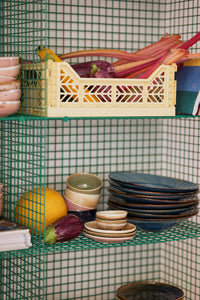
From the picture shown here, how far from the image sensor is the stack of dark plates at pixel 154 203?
2186mm

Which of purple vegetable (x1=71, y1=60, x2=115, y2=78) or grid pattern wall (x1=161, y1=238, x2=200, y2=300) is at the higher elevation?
purple vegetable (x1=71, y1=60, x2=115, y2=78)

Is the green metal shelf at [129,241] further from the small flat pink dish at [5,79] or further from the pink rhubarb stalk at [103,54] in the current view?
the pink rhubarb stalk at [103,54]

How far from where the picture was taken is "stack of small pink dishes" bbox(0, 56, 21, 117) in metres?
1.90

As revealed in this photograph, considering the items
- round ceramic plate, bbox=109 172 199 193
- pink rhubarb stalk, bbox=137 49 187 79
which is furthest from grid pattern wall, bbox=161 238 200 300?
pink rhubarb stalk, bbox=137 49 187 79

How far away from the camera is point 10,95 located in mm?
1912

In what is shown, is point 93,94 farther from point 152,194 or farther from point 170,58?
point 152,194

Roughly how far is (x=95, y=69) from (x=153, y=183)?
57 cm

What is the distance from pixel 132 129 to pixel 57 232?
85cm

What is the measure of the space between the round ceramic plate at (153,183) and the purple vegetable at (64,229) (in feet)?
0.84

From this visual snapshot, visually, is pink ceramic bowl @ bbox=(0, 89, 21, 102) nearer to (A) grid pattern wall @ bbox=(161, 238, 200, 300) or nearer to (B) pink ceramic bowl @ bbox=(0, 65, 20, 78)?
(B) pink ceramic bowl @ bbox=(0, 65, 20, 78)

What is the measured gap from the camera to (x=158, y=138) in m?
2.82

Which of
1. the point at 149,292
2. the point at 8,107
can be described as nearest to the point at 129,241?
the point at 149,292

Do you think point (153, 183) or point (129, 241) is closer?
point (129, 241)

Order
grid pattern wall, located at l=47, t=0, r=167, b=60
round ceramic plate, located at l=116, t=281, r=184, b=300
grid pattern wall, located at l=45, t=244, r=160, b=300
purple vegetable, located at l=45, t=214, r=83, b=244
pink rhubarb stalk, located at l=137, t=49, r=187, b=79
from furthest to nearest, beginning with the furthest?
grid pattern wall, located at l=45, t=244, r=160, b=300, grid pattern wall, located at l=47, t=0, r=167, b=60, round ceramic plate, located at l=116, t=281, r=184, b=300, pink rhubarb stalk, located at l=137, t=49, r=187, b=79, purple vegetable, located at l=45, t=214, r=83, b=244
